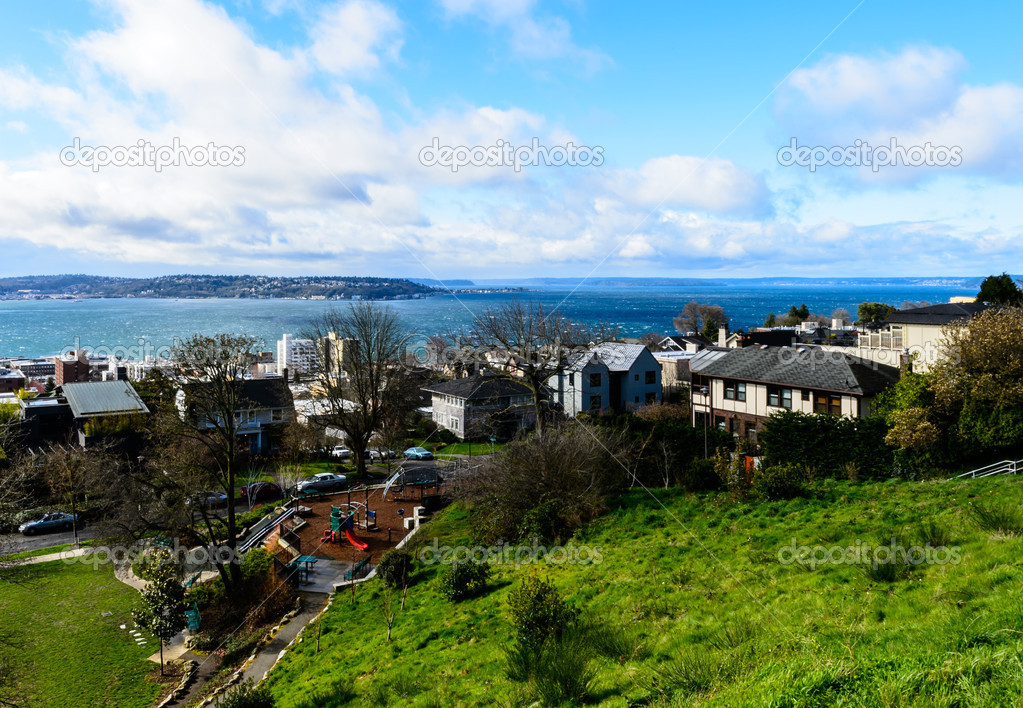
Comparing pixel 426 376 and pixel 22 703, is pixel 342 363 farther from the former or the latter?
pixel 22 703

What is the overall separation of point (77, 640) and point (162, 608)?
3.97 m

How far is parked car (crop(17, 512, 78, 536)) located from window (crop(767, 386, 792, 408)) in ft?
129

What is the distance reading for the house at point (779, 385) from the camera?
34562 mm

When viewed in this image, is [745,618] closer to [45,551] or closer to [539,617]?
[539,617]

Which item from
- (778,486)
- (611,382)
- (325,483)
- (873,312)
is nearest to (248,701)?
(778,486)

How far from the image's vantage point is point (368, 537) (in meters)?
26.6

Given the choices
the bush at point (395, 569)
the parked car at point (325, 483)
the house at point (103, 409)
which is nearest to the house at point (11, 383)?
the house at point (103, 409)

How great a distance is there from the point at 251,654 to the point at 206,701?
279cm

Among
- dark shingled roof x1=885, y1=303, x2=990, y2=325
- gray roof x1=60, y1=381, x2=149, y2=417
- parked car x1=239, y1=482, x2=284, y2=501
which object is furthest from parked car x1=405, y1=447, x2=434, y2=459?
dark shingled roof x1=885, y1=303, x2=990, y2=325

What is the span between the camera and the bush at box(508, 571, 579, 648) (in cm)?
1171

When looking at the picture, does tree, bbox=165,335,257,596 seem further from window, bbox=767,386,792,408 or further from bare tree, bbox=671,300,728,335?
bare tree, bbox=671,300,728,335

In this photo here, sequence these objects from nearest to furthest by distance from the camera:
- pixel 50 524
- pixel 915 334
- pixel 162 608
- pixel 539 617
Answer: pixel 539 617 < pixel 162 608 < pixel 50 524 < pixel 915 334

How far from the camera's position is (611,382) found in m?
51.6

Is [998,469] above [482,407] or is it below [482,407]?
above
